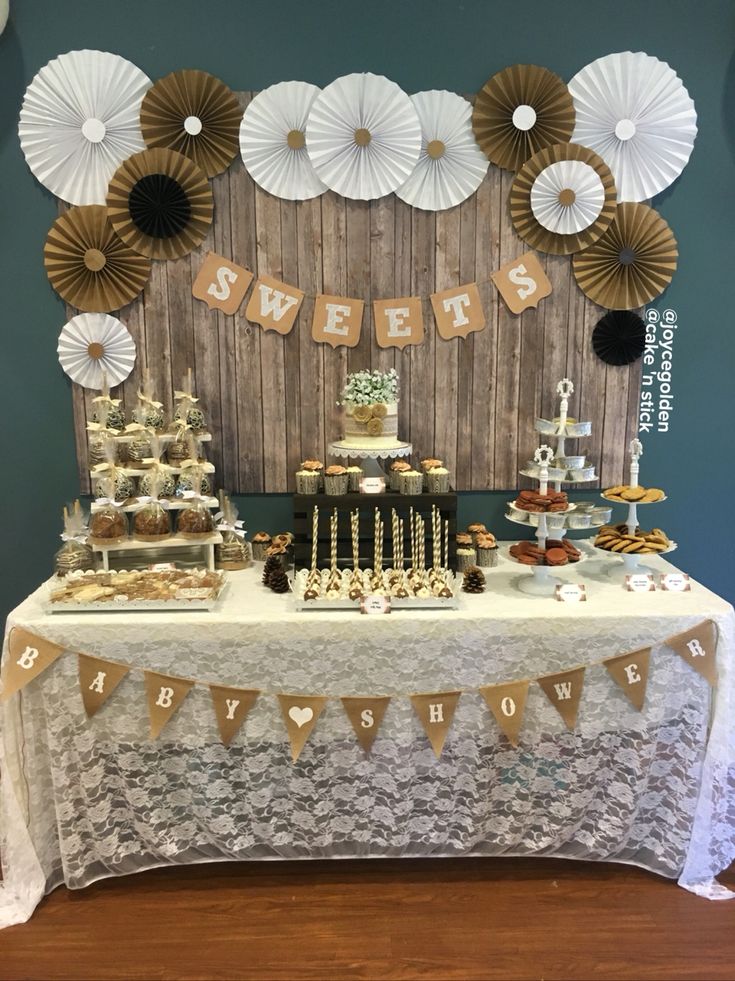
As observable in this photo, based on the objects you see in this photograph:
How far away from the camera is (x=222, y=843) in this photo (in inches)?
90.5

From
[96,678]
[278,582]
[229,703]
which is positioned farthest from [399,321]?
[96,678]

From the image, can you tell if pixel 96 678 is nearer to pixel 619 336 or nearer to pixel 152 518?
pixel 152 518

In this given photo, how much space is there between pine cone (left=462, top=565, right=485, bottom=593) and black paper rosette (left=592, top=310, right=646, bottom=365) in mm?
968

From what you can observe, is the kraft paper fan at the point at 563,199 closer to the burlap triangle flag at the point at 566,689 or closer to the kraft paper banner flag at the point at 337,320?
the kraft paper banner flag at the point at 337,320

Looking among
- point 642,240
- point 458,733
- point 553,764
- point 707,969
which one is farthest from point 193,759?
point 642,240

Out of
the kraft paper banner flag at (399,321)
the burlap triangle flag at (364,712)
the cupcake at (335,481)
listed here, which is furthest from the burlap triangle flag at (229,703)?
the kraft paper banner flag at (399,321)

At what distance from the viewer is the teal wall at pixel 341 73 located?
256cm

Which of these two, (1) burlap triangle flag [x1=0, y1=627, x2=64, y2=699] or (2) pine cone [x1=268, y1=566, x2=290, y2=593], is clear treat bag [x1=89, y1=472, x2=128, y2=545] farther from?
(2) pine cone [x1=268, y1=566, x2=290, y2=593]

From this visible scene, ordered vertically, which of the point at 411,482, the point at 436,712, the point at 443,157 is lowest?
the point at 436,712

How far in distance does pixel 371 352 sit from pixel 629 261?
957 mm

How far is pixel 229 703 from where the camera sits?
7.16 feet

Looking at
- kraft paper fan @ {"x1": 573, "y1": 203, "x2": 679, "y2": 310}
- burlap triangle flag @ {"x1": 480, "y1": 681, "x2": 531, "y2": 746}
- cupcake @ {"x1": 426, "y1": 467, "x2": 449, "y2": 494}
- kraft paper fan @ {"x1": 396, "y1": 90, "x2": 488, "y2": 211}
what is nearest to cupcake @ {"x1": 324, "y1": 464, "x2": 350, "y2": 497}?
cupcake @ {"x1": 426, "y1": 467, "x2": 449, "y2": 494}

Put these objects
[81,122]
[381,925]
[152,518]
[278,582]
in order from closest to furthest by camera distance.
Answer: [381,925] < [278,582] < [152,518] < [81,122]

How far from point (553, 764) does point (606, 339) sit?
4.78ft
